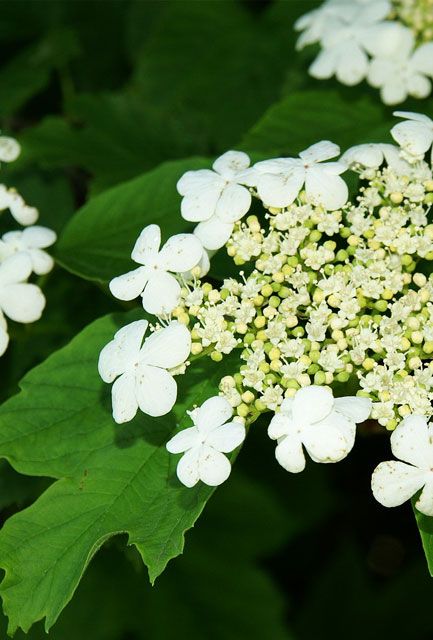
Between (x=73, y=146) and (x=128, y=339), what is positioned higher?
(x=128, y=339)

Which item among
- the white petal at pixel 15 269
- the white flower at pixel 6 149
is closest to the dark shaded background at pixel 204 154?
the white flower at pixel 6 149

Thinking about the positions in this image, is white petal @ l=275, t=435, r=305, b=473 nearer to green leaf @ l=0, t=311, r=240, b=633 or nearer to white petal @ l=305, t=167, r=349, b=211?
green leaf @ l=0, t=311, r=240, b=633

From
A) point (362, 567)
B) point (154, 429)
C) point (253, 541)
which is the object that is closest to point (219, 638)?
point (253, 541)

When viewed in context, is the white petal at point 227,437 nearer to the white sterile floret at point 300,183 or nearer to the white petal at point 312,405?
the white petal at point 312,405

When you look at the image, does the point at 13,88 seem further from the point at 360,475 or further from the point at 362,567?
the point at 362,567

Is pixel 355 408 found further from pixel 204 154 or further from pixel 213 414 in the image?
pixel 204 154

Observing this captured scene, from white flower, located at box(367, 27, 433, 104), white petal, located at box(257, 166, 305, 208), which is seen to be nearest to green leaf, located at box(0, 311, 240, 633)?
white petal, located at box(257, 166, 305, 208)
